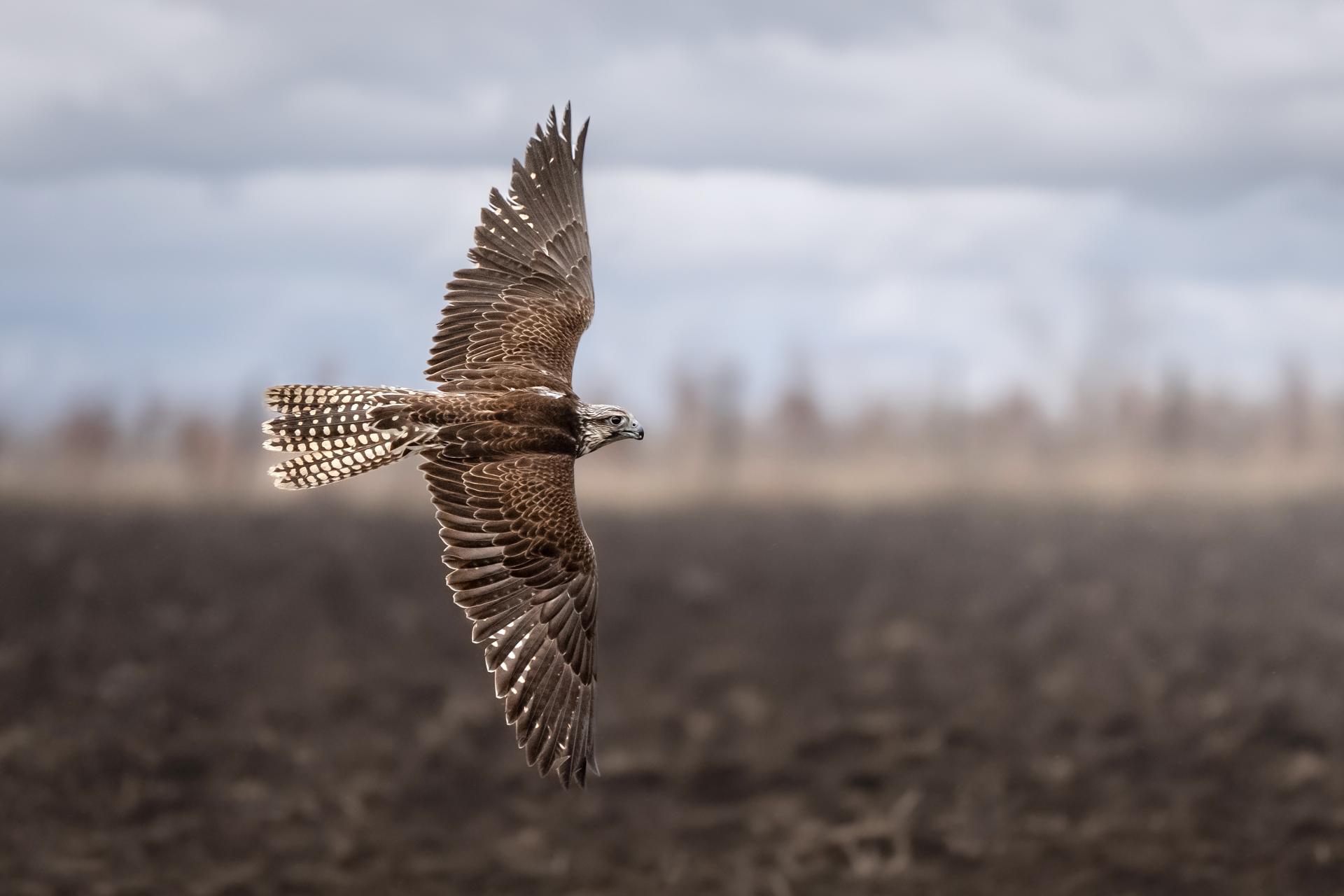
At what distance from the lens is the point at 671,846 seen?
82.1ft

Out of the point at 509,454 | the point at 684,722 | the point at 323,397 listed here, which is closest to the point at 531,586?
the point at 509,454

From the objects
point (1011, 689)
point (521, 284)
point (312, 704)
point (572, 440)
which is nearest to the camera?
point (572, 440)

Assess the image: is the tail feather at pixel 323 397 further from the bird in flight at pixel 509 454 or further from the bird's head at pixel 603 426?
the bird's head at pixel 603 426

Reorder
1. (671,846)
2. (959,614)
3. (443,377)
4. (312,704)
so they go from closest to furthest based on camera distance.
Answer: (443,377) < (671,846) < (312,704) < (959,614)

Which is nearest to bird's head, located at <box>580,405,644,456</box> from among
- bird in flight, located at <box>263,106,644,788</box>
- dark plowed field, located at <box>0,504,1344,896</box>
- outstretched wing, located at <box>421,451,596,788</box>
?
bird in flight, located at <box>263,106,644,788</box>

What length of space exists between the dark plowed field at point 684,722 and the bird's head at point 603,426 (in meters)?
18.6

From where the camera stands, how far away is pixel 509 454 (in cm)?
591

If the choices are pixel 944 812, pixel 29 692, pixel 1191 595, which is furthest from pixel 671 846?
pixel 1191 595

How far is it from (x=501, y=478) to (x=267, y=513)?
82.6 ft

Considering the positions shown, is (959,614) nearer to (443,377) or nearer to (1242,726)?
(1242,726)

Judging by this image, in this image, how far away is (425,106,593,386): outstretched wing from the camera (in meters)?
6.82

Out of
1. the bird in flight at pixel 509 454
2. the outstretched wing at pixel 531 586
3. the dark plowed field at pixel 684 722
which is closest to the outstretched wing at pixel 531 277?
the bird in flight at pixel 509 454

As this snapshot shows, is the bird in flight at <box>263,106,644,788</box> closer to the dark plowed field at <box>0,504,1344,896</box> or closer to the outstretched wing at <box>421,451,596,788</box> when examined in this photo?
the outstretched wing at <box>421,451,596,788</box>

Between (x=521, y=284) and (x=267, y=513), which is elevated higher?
(x=521, y=284)
